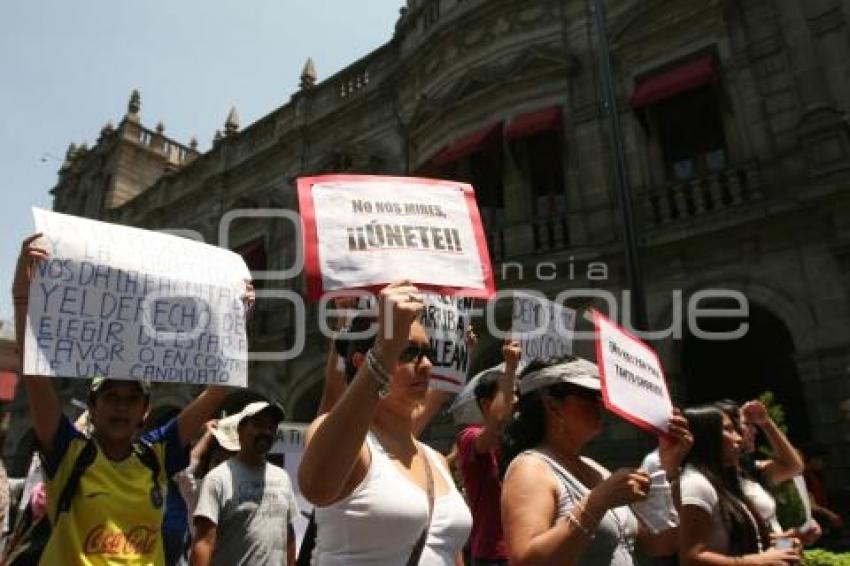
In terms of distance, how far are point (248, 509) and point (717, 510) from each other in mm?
2370

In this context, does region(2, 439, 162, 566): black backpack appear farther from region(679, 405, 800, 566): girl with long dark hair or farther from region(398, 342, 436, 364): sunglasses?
region(679, 405, 800, 566): girl with long dark hair

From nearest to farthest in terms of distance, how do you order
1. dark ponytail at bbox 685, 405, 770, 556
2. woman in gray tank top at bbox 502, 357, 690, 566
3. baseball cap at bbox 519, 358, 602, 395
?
woman in gray tank top at bbox 502, 357, 690, 566 → baseball cap at bbox 519, 358, 602, 395 → dark ponytail at bbox 685, 405, 770, 556

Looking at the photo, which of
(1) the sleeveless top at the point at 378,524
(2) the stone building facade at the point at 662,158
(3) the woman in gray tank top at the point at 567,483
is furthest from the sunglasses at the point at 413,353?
(2) the stone building facade at the point at 662,158

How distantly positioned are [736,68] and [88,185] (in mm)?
24437

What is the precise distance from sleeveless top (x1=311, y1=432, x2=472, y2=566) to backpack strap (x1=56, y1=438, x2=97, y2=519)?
1199mm

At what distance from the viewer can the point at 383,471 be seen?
Answer: 180cm

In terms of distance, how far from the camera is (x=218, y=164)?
18672 millimetres

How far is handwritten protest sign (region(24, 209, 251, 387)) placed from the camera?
8.39ft

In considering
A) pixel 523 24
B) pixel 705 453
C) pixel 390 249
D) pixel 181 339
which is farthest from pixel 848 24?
pixel 181 339

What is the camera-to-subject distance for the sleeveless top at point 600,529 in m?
2.04

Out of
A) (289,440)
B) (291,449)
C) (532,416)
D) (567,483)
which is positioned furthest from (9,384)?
(567,483)

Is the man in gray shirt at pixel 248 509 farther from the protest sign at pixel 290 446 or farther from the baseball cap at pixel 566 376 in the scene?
the baseball cap at pixel 566 376

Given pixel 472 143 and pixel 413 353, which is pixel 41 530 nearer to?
pixel 413 353

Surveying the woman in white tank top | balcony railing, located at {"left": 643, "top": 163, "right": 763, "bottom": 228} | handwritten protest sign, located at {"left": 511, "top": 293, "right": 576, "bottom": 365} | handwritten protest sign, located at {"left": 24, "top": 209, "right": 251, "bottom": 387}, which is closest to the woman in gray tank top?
the woman in white tank top
